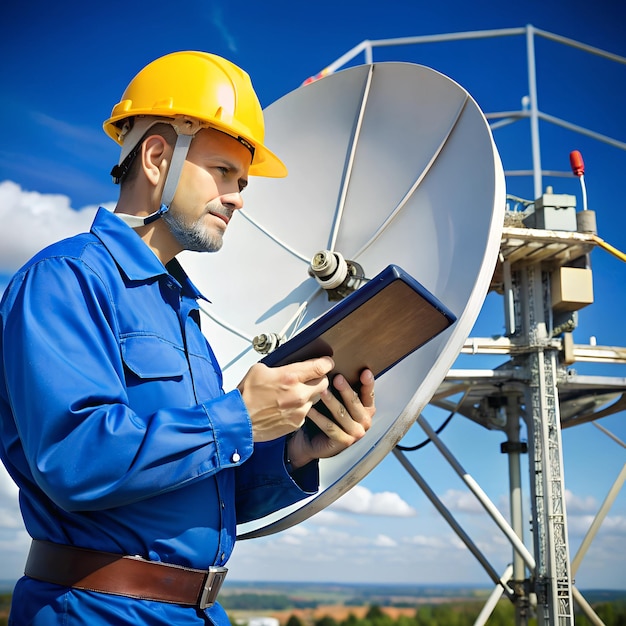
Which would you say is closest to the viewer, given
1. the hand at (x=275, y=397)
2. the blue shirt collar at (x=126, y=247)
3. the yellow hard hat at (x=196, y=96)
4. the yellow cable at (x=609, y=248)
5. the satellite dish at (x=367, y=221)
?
the hand at (x=275, y=397)

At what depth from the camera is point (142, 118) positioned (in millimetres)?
3502

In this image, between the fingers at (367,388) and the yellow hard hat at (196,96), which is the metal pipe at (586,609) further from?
the yellow hard hat at (196,96)

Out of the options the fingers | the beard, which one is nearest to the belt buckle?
the fingers

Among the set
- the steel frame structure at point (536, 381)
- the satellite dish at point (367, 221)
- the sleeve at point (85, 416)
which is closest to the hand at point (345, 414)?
the sleeve at point (85, 416)

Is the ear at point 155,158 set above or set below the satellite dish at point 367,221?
below

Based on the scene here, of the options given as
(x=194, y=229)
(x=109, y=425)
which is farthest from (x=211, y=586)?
(x=194, y=229)

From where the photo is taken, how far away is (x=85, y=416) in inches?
93.7

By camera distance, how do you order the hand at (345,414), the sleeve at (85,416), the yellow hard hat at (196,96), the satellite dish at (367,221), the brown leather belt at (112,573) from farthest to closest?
the satellite dish at (367,221) → the yellow hard hat at (196,96) → the hand at (345,414) → the brown leather belt at (112,573) → the sleeve at (85,416)

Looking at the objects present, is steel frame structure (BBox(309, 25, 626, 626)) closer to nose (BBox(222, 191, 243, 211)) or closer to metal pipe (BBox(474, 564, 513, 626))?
metal pipe (BBox(474, 564, 513, 626))

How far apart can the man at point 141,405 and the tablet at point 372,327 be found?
0.10 m

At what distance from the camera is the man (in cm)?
240

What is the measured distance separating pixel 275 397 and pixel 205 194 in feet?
3.33

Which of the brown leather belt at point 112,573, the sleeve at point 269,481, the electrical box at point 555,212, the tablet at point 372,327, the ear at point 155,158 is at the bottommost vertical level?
the brown leather belt at point 112,573

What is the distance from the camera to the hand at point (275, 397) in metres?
2.67
